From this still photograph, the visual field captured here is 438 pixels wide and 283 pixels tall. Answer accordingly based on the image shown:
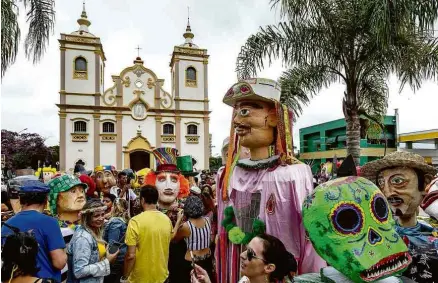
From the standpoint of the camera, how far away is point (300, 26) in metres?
6.70

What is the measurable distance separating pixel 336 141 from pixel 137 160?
55.4ft

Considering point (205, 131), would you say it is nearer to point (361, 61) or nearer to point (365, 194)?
point (361, 61)

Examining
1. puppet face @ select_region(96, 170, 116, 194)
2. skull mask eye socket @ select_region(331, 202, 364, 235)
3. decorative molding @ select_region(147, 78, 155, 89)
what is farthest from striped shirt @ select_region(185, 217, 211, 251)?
decorative molding @ select_region(147, 78, 155, 89)

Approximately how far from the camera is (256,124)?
2.56 metres

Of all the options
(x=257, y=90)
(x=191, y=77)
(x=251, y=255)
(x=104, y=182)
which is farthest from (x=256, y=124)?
(x=191, y=77)

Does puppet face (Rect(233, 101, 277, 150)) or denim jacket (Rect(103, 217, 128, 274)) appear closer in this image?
puppet face (Rect(233, 101, 277, 150))

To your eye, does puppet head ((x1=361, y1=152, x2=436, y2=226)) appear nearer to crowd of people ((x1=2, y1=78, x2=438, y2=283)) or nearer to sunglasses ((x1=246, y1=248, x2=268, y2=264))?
crowd of people ((x1=2, y1=78, x2=438, y2=283))

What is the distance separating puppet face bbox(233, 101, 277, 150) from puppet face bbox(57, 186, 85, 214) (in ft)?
5.32

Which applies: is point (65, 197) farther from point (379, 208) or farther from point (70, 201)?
point (379, 208)

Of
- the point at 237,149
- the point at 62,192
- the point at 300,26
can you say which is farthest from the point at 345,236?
the point at 300,26

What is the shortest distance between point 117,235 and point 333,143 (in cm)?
3021

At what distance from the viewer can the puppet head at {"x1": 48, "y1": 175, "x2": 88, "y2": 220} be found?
314cm

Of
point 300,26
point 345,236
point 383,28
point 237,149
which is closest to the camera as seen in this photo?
point 345,236

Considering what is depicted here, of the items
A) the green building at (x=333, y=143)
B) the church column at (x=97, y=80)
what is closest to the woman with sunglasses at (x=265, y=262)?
the green building at (x=333, y=143)
